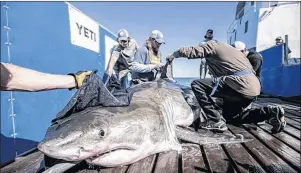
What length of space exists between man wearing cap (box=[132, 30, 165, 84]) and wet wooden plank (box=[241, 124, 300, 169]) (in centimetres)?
218

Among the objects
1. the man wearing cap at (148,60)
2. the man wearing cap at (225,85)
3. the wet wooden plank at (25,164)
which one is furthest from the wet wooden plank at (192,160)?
the man wearing cap at (148,60)

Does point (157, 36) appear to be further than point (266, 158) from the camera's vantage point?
Yes

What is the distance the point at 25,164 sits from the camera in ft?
7.83

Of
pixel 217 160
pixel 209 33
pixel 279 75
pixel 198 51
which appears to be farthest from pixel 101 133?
pixel 279 75

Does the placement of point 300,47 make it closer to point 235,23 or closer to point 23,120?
point 235,23

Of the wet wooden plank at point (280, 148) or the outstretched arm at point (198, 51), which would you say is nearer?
the wet wooden plank at point (280, 148)

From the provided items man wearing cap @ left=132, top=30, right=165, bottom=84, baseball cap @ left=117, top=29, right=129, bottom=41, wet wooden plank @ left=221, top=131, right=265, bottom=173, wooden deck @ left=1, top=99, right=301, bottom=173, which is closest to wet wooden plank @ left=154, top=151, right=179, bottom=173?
wooden deck @ left=1, top=99, right=301, bottom=173

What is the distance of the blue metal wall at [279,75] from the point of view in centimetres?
839

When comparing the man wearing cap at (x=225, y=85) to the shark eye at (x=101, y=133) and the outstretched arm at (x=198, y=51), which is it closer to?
the outstretched arm at (x=198, y=51)

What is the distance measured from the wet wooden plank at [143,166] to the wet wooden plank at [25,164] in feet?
2.71

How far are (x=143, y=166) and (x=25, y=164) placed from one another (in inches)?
44.1

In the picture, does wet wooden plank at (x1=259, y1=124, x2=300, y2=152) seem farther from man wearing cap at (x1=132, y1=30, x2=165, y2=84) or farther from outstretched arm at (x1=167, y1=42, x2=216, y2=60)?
man wearing cap at (x1=132, y1=30, x2=165, y2=84)

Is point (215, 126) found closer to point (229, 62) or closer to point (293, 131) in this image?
point (229, 62)

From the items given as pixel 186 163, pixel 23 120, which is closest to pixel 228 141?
pixel 186 163
